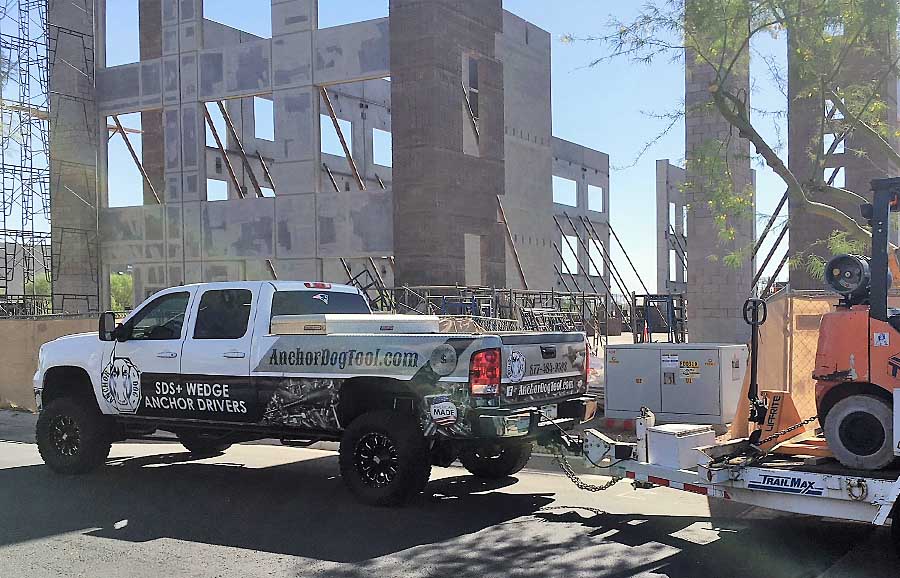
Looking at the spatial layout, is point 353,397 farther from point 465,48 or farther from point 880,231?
point 465,48

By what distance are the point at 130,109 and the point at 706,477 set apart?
1181 inches

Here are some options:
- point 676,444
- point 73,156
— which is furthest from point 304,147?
point 676,444

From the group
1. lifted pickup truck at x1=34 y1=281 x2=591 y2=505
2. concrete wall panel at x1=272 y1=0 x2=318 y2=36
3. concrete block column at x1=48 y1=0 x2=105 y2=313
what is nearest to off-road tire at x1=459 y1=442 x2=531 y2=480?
lifted pickup truck at x1=34 y1=281 x2=591 y2=505

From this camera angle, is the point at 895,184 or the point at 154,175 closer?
the point at 895,184

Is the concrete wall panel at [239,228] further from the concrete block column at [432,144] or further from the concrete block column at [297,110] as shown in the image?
the concrete block column at [432,144]

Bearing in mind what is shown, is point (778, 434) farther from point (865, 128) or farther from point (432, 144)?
point (432, 144)

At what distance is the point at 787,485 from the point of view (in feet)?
21.8

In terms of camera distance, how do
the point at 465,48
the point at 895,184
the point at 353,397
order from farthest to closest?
the point at 465,48 → the point at 353,397 → the point at 895,184

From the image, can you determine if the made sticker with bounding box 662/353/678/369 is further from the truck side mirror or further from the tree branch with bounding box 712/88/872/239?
the truck side mirror

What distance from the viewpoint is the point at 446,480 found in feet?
33.2

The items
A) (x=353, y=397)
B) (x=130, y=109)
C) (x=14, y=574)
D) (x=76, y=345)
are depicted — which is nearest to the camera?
(x=14, y=574)

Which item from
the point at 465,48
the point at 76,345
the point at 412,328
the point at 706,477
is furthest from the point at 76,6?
the point at 706,477

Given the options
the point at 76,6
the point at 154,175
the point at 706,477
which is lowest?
the point at 706,477

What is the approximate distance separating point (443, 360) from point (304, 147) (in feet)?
70.8
